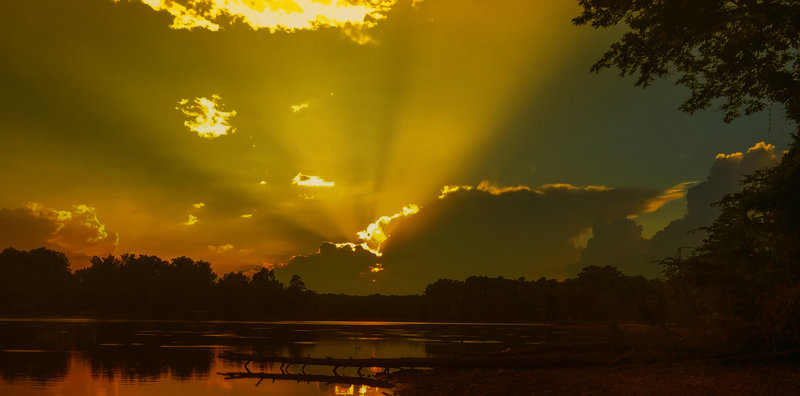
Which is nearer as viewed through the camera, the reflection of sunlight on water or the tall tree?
the tall tree

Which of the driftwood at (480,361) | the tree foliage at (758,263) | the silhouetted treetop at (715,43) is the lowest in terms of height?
the driftwood at (480,361)

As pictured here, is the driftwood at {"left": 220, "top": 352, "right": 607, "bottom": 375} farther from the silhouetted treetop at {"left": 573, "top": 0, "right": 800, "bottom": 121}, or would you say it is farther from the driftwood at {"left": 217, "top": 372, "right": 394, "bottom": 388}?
the silhouetted treetop at {"left": 573, "top": 0, "right": 800, "bottom": 121}

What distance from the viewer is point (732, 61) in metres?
25.5

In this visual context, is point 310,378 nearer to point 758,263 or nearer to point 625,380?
point 625,380

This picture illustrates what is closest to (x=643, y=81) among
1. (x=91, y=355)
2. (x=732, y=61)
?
(x=732, y=61)

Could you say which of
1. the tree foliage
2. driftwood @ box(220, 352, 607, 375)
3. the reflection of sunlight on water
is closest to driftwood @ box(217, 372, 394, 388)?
driftwood @ box(220, 352, 607, 375)

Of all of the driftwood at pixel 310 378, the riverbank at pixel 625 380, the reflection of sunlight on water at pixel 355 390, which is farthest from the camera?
the driftwood at pixel 310 378

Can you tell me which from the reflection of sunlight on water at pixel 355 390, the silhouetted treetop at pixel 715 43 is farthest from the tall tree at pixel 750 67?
the reflection of sunlight on water at pixel 355 390

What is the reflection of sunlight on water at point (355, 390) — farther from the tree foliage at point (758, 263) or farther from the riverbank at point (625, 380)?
the tree foliage at point (758, 263)

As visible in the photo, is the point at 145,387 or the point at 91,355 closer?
the point at 145,387

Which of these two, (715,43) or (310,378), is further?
(310,378)

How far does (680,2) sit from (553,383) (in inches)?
612

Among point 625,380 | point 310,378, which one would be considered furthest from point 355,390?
point 625,380

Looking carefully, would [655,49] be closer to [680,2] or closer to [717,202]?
[680,2]
